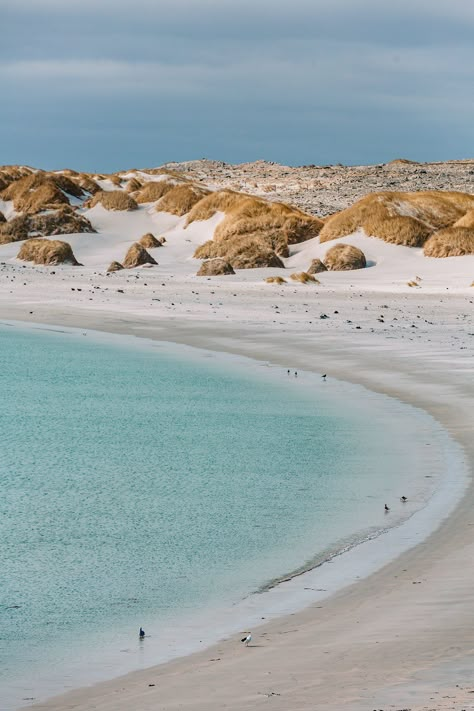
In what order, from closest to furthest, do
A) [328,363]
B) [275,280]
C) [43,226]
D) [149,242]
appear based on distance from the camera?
[328,363]
[275,280]
[149,242]
[43,226]

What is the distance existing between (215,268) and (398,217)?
26.6 ft

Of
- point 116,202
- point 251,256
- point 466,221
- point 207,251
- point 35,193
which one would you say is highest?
point 35,193

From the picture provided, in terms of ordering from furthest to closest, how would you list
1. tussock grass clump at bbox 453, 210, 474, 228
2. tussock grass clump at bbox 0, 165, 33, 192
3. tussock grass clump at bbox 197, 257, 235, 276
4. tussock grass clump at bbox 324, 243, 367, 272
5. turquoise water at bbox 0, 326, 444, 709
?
tussock grass clump at bbox 0, 165, 33, 192 < tussock grass clump at bbox 453, 210, 474, 228 < tussock grass clump at bbox 324, 243, 367, 272 < tussock grass clump at bbox 197, 257, 235, 276 < turquoise water at bbox 0, 326, 444, 709

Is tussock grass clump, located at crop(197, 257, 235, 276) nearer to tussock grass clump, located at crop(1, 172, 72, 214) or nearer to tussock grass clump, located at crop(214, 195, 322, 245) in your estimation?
tussock grass clump, located at crop(214, 195, 322, 245)

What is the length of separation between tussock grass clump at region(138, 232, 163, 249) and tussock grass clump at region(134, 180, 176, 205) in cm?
998

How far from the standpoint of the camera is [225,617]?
18.0 feet

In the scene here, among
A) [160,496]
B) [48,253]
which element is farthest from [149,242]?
[160,496]

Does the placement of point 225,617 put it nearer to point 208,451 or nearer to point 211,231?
point 208,451

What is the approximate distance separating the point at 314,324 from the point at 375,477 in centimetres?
1328

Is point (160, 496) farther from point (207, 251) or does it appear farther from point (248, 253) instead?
point (207, 251)

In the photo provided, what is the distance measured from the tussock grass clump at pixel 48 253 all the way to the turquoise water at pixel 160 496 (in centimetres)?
2162

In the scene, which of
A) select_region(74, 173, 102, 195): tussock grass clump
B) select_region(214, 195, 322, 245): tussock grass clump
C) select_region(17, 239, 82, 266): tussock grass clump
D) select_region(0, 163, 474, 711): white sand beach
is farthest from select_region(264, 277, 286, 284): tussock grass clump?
select_region(74, 173, 102, 195): tussock grass clump

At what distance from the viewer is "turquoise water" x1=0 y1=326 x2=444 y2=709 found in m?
5.46

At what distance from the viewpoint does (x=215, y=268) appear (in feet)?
111
